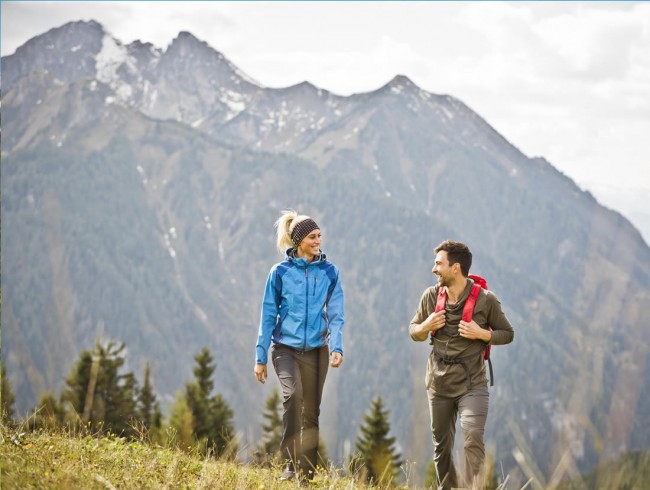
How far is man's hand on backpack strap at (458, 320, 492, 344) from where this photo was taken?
6910 millimetres

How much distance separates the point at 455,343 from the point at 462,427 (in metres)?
0.70

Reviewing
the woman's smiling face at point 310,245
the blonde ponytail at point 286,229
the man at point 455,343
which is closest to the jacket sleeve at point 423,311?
the man at point 455,343

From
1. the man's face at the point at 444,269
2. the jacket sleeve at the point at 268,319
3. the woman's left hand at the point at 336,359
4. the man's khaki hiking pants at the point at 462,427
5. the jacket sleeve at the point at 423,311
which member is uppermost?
the man's face at the point at 444,269

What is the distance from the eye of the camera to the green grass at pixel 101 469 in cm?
471

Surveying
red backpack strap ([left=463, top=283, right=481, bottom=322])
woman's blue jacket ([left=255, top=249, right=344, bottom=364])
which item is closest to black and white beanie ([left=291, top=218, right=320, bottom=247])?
woman's blue jacket ([left=255, top=249, right=344, bottom=364])

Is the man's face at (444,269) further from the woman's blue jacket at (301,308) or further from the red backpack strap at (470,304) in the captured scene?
the woman's blue jacket at (301,308)

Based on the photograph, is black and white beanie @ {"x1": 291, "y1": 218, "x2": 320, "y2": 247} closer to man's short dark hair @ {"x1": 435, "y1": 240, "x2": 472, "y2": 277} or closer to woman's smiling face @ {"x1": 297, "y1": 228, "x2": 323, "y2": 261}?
woman's smiling face @ {"x1": 297, "y1": 228, "x2": 323, "y2": 261}

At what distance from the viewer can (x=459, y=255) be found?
7.13 metres

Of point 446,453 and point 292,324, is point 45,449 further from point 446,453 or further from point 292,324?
point 446,453

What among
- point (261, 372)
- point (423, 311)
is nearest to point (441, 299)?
point (423, 311)

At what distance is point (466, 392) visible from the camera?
277 inches

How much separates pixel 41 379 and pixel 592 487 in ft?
9.39

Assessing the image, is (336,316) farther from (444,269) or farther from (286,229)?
(444,269)

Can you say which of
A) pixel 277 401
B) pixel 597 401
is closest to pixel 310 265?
pixel 597 401
